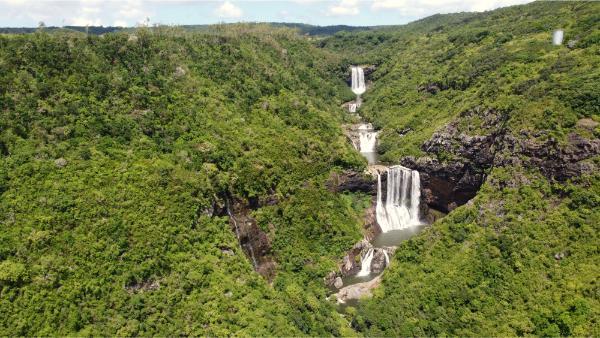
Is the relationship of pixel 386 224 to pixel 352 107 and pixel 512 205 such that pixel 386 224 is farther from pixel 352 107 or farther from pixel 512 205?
pixel 352 107

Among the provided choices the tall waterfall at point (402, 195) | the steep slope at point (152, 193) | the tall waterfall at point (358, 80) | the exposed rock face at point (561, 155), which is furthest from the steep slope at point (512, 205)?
the tall waterfall at point (358, 80)

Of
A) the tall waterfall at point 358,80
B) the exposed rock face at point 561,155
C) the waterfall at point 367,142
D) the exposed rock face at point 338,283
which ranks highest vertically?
the tall waterfall at point 358,80

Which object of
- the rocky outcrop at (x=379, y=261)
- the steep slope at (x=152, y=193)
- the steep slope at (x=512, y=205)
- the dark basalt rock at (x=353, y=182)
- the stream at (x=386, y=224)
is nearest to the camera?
the steep slope at (x=152, y=193)

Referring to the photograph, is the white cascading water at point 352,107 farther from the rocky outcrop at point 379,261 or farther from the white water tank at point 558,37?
the rocky outcrop at point 379,261

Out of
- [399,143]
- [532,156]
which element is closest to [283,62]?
[399,143]

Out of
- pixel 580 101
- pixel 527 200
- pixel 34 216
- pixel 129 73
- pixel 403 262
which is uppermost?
pixel 129 73

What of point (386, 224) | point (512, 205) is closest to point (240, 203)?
point (386, 224)

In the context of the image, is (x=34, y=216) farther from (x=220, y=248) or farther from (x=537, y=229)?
(x=537, y=229)
